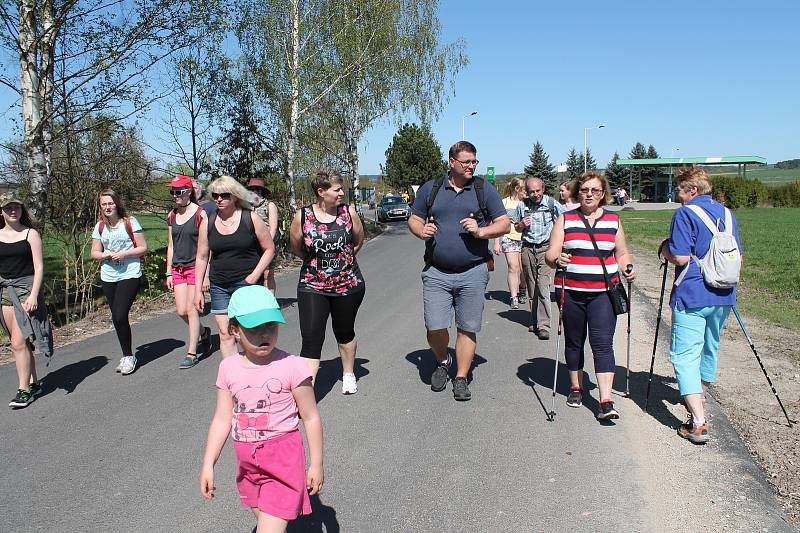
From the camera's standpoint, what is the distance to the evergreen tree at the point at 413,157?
57.7m

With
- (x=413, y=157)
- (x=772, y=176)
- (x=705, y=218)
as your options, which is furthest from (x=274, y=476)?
(x=772, y=176)

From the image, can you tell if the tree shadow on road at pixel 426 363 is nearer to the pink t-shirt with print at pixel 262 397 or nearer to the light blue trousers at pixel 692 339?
the light blue trousers at pixel 692 339

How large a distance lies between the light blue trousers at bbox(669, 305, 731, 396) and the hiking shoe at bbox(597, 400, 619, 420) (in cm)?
50

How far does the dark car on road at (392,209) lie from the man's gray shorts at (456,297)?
3380cm

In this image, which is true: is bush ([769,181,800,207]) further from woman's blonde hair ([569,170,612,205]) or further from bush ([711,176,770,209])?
woman's blonde hair ([569,170,612,205])

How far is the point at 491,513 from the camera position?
11.8 feet

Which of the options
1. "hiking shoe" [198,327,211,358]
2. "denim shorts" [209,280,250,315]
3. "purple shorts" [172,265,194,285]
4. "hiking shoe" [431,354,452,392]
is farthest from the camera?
"hiking shoe" [198,327,211,358]

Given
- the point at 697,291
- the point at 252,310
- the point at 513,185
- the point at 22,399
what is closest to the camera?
the point at 252,310

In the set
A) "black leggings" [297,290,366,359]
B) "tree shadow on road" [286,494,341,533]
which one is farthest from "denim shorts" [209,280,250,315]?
"tree shadow on road" [286,494,341,533]

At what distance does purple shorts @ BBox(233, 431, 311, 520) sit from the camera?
109 inches

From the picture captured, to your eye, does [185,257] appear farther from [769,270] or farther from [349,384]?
[769,270]

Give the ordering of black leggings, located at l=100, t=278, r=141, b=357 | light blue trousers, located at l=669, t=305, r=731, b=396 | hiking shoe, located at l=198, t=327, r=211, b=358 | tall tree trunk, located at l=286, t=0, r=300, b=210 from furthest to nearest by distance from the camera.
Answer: tall tree trunk, located at l=286, t=0, r=300, b=210 < hiking shoe, located at l=198, t=327, r=211, b=358 < black leggings, located at l=100, t=278, r=141, b=357 < light blue trousers, located at l=669, t=305, r=731, b=396

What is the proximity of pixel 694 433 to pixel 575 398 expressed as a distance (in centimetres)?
100

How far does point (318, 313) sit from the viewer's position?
5.37 meters
